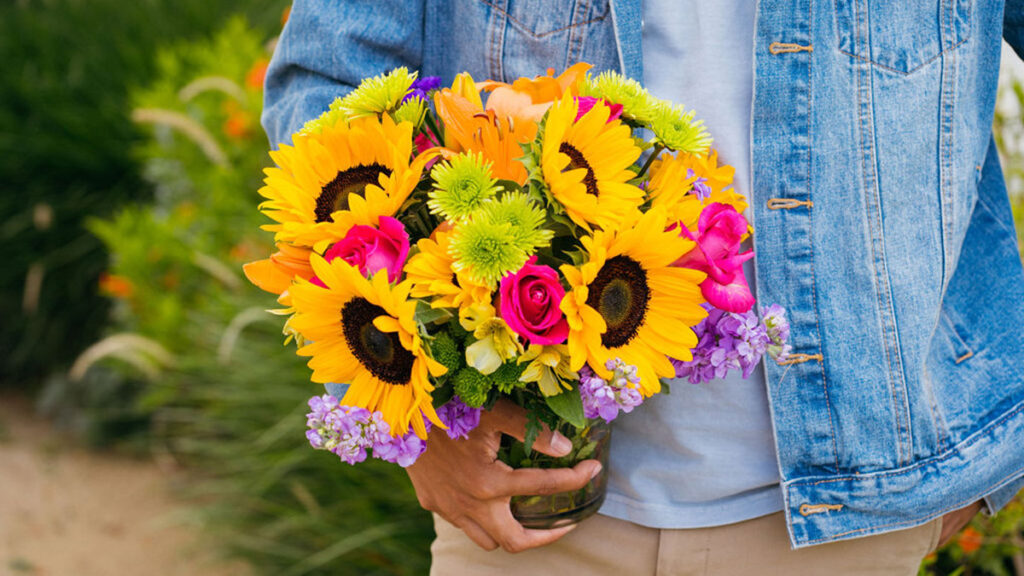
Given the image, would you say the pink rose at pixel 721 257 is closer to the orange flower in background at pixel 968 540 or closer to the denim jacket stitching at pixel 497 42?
the denim jacket stitching at pixel 497 42

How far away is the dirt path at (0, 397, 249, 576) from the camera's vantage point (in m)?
3.70

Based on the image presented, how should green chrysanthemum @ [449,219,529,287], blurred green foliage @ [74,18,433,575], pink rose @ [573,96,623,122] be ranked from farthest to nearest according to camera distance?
blurred green foliage @ [74,18,433,575] → pink rose @ [573,96,623,122] → green chrysanthemum @ [449,219,529,287]

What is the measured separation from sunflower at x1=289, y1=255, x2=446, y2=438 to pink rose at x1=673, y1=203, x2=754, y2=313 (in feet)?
1.08

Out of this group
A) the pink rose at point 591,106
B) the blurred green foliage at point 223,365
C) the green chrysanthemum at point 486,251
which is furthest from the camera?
the blurred green foliage at point 223,365

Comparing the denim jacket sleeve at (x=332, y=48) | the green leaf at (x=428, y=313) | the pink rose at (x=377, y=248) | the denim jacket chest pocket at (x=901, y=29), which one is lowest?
the green leaf at (x=428, y=313)

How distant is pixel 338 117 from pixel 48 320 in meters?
4.67

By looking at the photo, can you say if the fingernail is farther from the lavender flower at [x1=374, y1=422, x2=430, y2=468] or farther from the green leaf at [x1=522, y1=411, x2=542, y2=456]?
the lavender flower at [x1=374, y1=422, x2=430, y2=468]

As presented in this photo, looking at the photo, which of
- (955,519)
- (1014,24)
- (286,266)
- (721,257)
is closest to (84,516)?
(286,266)

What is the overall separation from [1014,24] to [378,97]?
1124 millimetres

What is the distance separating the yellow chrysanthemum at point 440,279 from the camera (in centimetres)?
92

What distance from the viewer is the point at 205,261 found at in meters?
3.59

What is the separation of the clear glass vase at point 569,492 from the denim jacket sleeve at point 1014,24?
99cm

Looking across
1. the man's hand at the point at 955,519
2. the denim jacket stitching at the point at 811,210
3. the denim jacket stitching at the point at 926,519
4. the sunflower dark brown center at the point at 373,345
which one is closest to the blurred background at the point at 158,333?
the man's hand at the point at 955,519

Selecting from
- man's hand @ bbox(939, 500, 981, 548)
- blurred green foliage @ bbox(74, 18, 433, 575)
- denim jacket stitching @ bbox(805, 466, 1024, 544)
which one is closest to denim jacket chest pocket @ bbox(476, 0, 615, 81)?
denim jacket stitching @ bbox(805, 466, 1024, 544)
